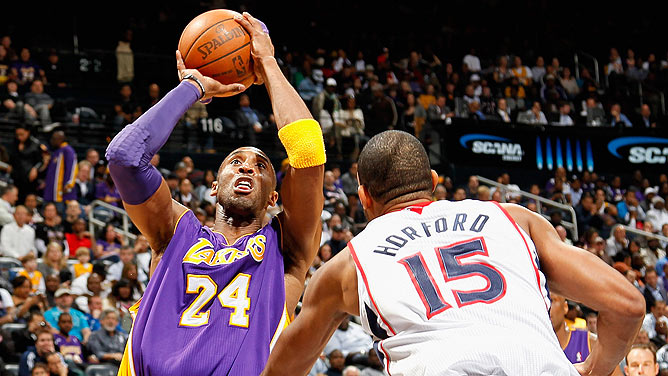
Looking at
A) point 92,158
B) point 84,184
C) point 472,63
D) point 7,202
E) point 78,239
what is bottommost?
point 78,239

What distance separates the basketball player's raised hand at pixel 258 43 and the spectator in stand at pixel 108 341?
5174 mm

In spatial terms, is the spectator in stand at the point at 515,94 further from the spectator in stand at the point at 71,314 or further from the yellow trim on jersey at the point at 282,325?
the yellow trim on jersey at the point at 282,325

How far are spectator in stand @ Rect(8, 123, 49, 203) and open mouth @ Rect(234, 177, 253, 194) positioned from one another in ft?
27.9

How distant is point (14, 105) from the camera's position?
1302 centimetres

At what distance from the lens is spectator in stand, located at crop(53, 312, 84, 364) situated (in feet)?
27.5

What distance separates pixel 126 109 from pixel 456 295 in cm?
1218

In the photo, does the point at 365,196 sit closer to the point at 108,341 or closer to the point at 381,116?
the point at 108,341

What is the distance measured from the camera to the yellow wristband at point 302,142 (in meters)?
3.51

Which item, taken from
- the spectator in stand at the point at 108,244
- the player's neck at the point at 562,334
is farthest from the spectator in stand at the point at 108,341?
the player's neck at the point at 562,334

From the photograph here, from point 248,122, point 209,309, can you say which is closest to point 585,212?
point 248,122

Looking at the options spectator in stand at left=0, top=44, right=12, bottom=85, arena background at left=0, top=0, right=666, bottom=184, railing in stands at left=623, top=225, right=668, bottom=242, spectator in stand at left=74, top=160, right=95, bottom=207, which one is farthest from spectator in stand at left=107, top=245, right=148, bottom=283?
railing in stands at left=623, top=225, right=668, bottom=242

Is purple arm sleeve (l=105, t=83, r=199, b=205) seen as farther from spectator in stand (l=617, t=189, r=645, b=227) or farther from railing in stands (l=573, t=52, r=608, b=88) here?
railing in stands (l=573, t=52, r=608, b=88)

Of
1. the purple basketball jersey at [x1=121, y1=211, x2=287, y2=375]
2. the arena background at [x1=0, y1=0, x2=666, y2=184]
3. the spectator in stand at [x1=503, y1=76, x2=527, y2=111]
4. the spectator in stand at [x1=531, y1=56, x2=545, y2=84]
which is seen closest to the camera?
the purple basketball jersey at [x1=121, y1=211, x2=287, y2=375]

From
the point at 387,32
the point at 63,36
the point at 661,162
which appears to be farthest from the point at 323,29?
the point at 661,162
